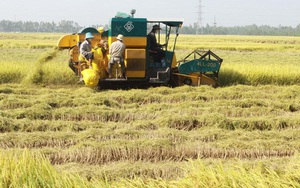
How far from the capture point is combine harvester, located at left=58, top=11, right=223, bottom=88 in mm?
11359

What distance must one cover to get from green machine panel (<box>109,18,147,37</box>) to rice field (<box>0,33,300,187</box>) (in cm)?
169

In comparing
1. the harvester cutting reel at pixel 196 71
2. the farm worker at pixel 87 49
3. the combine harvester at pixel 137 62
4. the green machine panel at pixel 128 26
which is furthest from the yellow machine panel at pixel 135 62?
the harvester cutting reel at pixel 196 71

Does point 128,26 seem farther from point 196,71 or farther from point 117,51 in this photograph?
point 196,71

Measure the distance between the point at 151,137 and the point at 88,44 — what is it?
5114mm

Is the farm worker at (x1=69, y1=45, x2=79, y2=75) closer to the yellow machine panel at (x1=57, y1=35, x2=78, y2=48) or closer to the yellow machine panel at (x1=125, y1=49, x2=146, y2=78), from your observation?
the yellow machine panel at (x1=57, y1=35, x2=78, y2=48)

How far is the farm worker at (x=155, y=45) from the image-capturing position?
11766 millimetres

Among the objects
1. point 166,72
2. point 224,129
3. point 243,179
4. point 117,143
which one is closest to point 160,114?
point 224,129

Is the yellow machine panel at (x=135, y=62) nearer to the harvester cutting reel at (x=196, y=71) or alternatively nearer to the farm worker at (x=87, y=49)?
the farm worker at (x=87, y=49)

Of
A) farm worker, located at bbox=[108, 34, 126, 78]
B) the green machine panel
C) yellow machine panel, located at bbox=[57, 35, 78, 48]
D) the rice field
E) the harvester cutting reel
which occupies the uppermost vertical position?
the green machine panel

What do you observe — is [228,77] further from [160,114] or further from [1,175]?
[1,175]

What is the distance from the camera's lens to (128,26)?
37.3 ft

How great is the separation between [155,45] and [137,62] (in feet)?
2.98

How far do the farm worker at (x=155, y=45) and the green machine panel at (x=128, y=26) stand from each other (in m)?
0.45

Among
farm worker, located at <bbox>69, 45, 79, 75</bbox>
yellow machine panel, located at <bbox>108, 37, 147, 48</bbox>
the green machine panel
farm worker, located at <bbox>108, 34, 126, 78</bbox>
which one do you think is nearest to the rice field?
farm worker, located at <bbox>108, 34, 126, 78</bbox>
